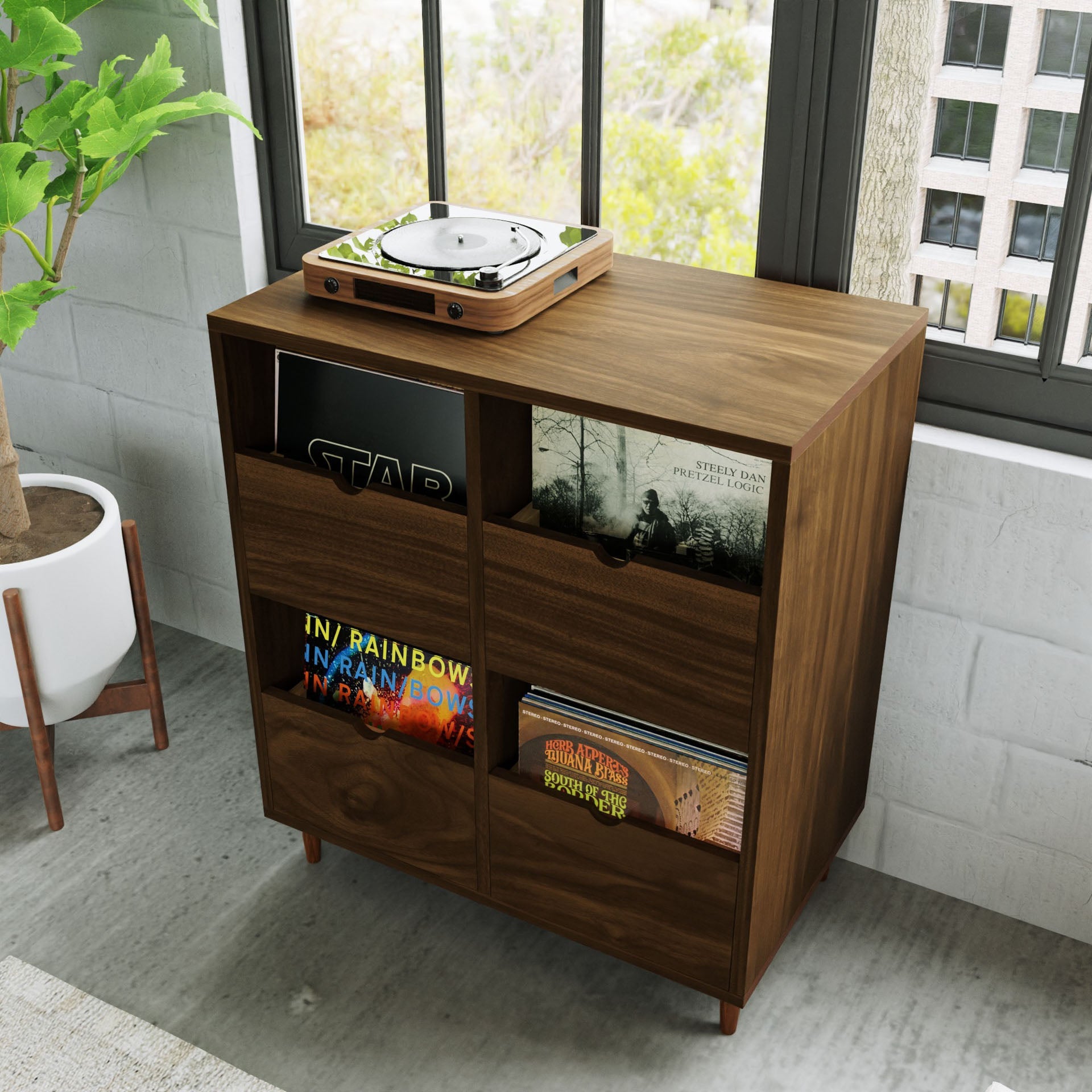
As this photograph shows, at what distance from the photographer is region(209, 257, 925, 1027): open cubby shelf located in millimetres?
1261

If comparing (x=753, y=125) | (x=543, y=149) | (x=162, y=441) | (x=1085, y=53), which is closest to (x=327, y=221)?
(x=543, y=149)

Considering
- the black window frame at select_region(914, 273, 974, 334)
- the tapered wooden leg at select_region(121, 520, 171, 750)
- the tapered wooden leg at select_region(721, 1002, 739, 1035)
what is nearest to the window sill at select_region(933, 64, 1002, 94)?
the black window frame at select_region(914, 273, 974, 334)

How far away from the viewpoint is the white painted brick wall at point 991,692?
1.51 meters

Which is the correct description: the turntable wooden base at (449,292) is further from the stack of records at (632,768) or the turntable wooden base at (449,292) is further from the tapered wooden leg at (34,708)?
the tapered wooden leg at (34,708)

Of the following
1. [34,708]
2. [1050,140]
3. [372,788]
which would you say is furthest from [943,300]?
[34,708]

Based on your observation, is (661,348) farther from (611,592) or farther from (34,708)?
(34,708)

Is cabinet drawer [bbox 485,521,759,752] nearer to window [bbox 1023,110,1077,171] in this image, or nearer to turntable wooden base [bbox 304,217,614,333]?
turntable wooden base [bbox 304,217,614,333]

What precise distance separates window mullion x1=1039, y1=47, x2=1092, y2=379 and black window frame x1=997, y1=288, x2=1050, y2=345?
0.07 ft

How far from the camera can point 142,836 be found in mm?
1897

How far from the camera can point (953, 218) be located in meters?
1.49

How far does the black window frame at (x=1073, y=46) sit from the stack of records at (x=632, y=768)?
2.65 ft

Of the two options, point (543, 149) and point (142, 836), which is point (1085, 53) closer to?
point (543, 149)

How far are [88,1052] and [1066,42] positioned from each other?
1.61 metres

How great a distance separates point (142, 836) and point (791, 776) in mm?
1009
